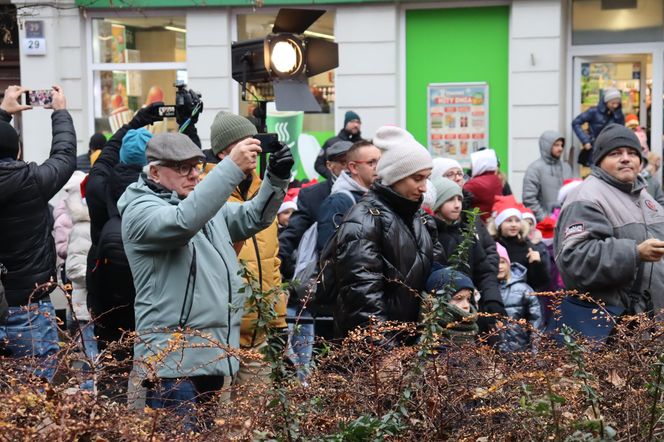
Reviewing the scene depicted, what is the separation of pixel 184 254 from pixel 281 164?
0.63 meters

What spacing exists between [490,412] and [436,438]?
0.60 ft

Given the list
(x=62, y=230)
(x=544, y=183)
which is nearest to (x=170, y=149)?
(x=62, y=230)

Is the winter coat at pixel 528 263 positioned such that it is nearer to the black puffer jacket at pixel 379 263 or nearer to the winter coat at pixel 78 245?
the winter coat at pixel 78 245

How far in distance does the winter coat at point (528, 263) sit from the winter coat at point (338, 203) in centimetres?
197

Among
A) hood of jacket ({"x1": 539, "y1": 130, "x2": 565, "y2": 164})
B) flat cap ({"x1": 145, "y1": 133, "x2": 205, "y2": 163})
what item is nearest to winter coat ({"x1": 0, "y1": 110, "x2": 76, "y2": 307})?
flat cap ({"x1": 145, "y1": 133, "x2": 205, "y2": 163})

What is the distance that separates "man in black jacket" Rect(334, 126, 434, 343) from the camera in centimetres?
514

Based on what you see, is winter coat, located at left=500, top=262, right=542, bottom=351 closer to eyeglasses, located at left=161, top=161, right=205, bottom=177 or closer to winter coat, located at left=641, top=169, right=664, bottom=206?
winter coat, located at left=641, top=169, right=664, bottom=206

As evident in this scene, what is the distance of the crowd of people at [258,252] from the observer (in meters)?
4.71

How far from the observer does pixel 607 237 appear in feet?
19.5

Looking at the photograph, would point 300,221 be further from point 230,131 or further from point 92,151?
point 92,151

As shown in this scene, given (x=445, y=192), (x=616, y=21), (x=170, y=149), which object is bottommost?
(x=445, y=192)

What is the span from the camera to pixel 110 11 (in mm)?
16281

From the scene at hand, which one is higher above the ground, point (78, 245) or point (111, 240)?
point (111, 240)

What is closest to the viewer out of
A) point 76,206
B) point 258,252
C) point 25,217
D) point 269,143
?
point 269,143
